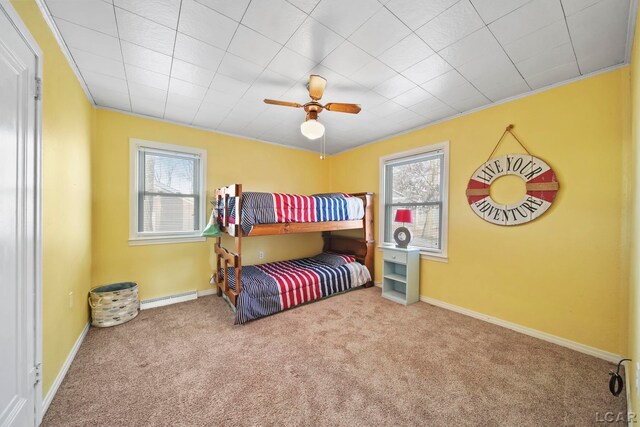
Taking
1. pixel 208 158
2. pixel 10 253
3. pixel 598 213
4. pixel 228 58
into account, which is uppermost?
pixel 228 58

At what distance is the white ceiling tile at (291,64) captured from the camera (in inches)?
71.3

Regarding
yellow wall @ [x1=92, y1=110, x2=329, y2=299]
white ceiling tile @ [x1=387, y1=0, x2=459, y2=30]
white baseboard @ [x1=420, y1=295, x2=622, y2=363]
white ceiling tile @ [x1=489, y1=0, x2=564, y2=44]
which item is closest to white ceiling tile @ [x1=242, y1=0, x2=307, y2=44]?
white ceiling tile @ [x1=387, y1=0, x2=459, y2=30]

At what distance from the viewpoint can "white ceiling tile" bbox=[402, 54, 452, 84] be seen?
1874mm

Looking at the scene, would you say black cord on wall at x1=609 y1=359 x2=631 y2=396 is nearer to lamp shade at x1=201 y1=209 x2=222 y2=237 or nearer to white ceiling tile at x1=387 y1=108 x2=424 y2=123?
white ceiling tile at x1=387 y1=108 x2=424 y2=123

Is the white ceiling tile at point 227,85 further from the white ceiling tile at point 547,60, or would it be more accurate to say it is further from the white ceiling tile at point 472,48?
the white ceiling tile at point 547,60

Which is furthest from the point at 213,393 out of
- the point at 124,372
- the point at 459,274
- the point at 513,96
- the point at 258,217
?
the point at 513,96

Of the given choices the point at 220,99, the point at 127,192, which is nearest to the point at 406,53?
the point at 220,99

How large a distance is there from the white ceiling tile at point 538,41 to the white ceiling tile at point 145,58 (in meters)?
2.58

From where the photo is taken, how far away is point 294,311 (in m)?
2.86

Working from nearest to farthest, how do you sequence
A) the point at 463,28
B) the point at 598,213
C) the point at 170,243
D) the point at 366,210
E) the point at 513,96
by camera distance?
1. the point at 463,28
2. the point at 598,213
3. the point at 513,96
4. the point at 170,243
5. the point at 366,210

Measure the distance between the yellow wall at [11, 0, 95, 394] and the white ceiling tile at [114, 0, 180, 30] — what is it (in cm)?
47

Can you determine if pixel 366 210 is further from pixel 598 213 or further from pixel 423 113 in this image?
pixel 598 213

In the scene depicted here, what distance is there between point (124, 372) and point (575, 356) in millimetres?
3647

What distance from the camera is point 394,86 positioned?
7.40ft
